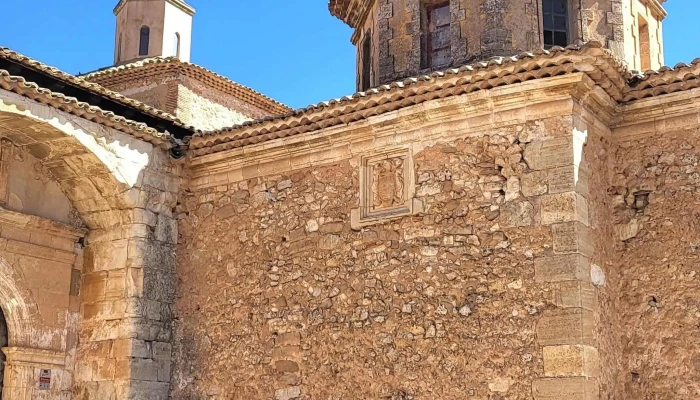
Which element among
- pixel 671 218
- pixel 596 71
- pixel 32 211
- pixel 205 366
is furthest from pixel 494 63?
pixel 32 211

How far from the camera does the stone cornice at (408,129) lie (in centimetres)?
716

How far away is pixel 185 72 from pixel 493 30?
6.45 meters

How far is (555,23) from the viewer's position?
1001 cm

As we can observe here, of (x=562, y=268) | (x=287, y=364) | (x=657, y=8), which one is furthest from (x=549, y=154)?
(x=657, y=8)

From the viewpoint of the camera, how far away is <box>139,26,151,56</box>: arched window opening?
56.6 feet

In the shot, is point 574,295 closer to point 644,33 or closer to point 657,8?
point 644,33

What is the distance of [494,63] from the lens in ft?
23.4

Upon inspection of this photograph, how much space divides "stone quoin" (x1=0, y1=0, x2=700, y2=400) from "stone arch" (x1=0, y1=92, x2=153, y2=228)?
1.0 inches

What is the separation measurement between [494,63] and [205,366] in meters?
4.13

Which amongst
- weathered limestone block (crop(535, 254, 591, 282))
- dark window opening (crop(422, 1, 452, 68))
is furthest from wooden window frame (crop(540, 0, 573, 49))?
weathered limestone block (crop(535, 254, 591, 282))

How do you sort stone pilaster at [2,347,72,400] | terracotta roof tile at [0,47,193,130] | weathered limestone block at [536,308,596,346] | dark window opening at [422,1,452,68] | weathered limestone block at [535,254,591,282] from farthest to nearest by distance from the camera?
dark window opening at [422,1,452,68], stone pilaster at [2,347,72,400], terracotta roof tile at [0,47,193,130], weathered limestone block at [535,254,591,282], weathered limestone block at [536,308,596,346]

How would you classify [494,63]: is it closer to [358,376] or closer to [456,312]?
[456,312]

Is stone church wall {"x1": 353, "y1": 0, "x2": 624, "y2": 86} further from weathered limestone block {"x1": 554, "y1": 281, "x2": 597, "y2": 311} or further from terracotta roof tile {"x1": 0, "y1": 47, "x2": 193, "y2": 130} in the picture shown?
weathered limestone block {"x1": 554, "y1": 281, "x2": 597, "y2": 311}

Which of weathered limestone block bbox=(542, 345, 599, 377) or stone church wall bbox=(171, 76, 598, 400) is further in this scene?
stone church wall bbox=(171, 76, 598, 400)
